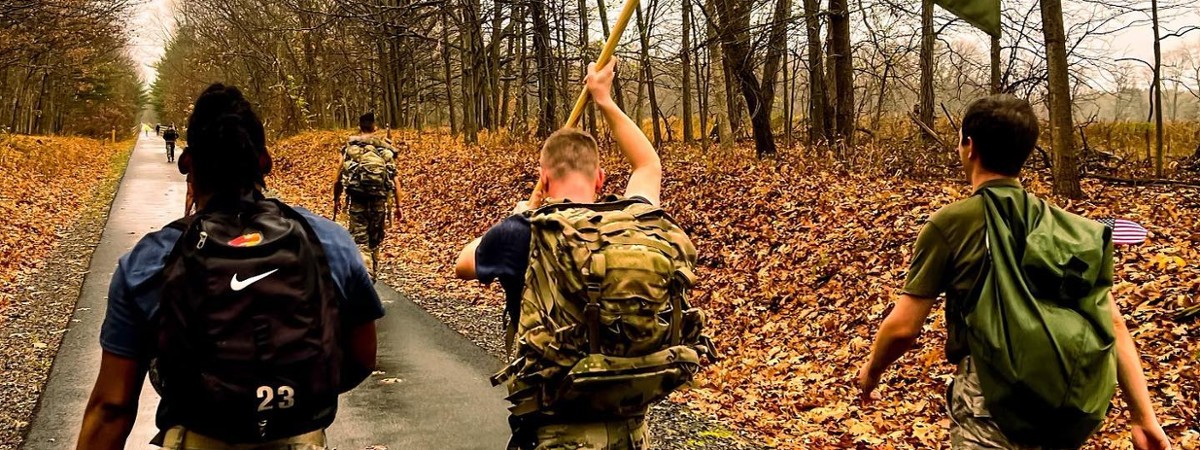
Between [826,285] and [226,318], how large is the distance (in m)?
7.76

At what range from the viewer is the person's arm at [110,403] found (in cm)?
220

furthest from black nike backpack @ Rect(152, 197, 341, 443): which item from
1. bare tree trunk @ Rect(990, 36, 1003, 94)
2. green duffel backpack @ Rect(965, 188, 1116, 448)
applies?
bare tree trunk @ Rect(990, 36, 1003, 94)

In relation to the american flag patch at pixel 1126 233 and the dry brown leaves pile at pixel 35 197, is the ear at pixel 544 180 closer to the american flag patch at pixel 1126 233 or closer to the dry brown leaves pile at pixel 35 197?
the american flag patch at pixel 1126 233

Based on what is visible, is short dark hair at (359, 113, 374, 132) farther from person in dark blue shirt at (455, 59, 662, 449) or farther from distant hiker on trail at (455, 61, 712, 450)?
distant hiker on trail at (455, 61, 712, 450)

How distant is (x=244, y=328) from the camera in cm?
215

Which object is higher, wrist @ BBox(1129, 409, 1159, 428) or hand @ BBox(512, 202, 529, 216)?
hand @ BBox(512, 202, 529, 216)

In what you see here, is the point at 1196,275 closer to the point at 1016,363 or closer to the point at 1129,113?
the point at 1016,363

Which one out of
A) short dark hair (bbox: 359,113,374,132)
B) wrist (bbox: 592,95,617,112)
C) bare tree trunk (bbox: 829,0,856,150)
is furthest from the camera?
bare tree trunk (bbox: 829,0,856,150)

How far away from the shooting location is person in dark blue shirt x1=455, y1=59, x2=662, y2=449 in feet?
9.39

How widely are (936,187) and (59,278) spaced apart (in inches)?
453

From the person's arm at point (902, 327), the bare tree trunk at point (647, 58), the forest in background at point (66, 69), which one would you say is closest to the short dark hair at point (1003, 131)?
the person's arm at point (902, 327)

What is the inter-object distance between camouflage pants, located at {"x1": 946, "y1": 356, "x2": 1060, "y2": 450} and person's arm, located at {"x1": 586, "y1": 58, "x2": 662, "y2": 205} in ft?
4.02

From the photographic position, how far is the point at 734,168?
14.0 meters

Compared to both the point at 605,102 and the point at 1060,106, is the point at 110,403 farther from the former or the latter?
the point at 1060,106
